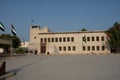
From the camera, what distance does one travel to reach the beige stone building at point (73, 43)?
60.9 metres

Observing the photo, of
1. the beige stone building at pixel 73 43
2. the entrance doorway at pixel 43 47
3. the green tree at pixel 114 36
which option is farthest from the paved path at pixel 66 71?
the entrance doorway at pixel 43 47

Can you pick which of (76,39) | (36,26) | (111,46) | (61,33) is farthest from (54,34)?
(111,46)

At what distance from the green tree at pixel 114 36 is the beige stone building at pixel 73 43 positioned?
1994 mm

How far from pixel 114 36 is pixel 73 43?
550 inches

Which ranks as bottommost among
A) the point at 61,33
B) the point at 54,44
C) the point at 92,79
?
the point at 92,79

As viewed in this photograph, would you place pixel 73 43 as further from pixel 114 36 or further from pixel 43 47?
pixel 114 36

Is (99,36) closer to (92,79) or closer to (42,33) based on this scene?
(42,33)

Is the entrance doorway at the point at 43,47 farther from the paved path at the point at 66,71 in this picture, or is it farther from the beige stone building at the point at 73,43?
the paved path at the point at 66,71

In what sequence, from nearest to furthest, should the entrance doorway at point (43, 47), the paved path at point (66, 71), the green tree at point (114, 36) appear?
the paved path at point (66, 71) → the green tree at point (114, 36) → the entrance doorway at point (43, 47)

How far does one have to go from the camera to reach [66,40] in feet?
209

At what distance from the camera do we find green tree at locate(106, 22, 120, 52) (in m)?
56.8

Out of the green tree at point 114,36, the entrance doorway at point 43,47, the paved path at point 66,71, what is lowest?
the paved path at point 66,71

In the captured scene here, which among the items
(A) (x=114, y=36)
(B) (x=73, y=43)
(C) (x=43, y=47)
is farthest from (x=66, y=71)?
(C) (x=43, y=47)

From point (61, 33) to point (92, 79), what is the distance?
183ft
